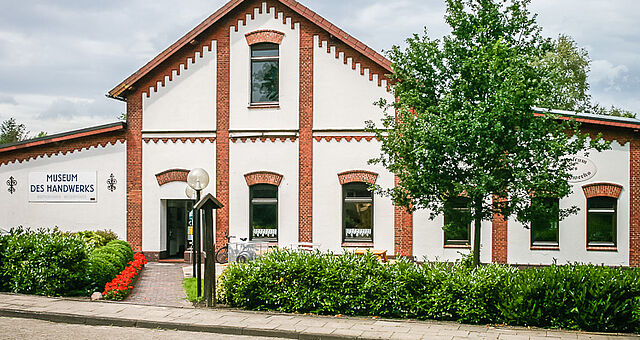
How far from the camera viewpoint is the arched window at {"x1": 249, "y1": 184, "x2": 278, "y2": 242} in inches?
829

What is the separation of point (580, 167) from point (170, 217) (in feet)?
45.4

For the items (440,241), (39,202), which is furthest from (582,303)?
(39,202)

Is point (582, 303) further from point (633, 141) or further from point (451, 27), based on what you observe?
point (633, 141)

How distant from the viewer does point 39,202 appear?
72.9ft

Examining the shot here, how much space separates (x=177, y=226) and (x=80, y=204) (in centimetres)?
344

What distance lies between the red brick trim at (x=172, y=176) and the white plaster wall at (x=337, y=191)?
4569 millimetres

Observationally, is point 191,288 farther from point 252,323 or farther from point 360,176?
point 360,176

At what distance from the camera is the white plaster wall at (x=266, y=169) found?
68.4ft

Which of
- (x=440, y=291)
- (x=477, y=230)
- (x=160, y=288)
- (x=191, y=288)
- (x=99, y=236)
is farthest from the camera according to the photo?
(x=99, y=236)

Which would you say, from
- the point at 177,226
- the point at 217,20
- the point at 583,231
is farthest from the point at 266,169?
the point at 583,231

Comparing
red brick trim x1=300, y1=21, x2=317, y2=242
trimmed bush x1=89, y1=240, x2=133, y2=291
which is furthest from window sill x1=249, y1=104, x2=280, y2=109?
trimmed bush x1=89, y1=240, x2=133, y2=291

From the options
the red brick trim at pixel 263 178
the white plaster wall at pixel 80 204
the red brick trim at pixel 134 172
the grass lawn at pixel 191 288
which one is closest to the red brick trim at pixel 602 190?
the red brick trim at pixel 263 178

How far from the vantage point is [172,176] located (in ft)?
70.5

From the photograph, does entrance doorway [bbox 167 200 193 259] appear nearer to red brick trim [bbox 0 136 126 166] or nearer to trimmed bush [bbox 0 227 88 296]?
red brick trim [bbox 0 136 126 166]
